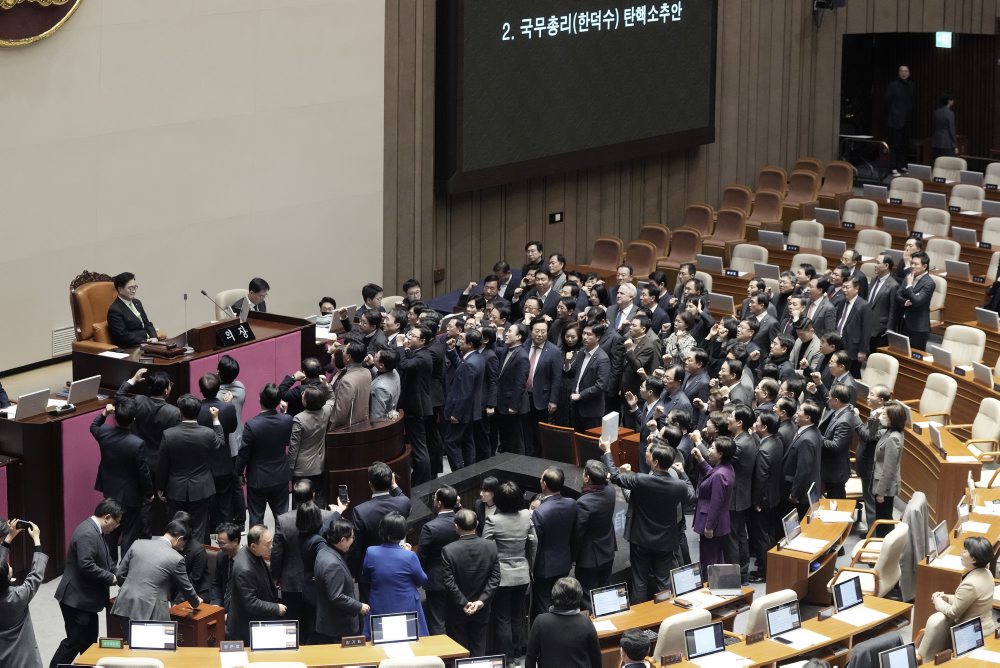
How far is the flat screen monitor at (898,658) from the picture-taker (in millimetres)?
6766

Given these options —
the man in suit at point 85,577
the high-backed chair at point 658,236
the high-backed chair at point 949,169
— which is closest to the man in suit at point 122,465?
the man in suit at point 85,577

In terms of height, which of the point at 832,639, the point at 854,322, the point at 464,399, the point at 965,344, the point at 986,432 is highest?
the point at 854,322

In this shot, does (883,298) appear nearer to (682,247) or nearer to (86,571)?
(682,247)

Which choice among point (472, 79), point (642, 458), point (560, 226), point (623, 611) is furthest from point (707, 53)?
point (623, 611)

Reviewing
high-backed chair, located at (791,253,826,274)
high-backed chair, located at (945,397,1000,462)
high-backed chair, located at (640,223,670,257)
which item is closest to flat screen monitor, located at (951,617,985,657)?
high-backed chair, located at (945,397,1000,462)

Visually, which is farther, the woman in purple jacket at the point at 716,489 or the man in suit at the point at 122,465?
the woman in purple jacket at the point at 716,489

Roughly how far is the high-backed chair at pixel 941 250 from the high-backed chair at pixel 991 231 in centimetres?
51

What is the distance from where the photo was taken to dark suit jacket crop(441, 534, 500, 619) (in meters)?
7.71

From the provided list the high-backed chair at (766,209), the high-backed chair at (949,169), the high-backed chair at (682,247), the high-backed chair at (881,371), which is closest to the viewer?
the high-backed chair at (881,371)

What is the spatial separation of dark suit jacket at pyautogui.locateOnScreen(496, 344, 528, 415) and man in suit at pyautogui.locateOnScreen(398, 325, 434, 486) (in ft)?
2.16

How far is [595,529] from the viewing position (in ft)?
28.0

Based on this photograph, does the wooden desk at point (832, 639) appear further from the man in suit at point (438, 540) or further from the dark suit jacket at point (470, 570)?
the man in suit at point (438, 540)

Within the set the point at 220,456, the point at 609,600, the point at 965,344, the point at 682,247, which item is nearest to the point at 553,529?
the point at 609,600

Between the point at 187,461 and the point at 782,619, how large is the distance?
385cm
